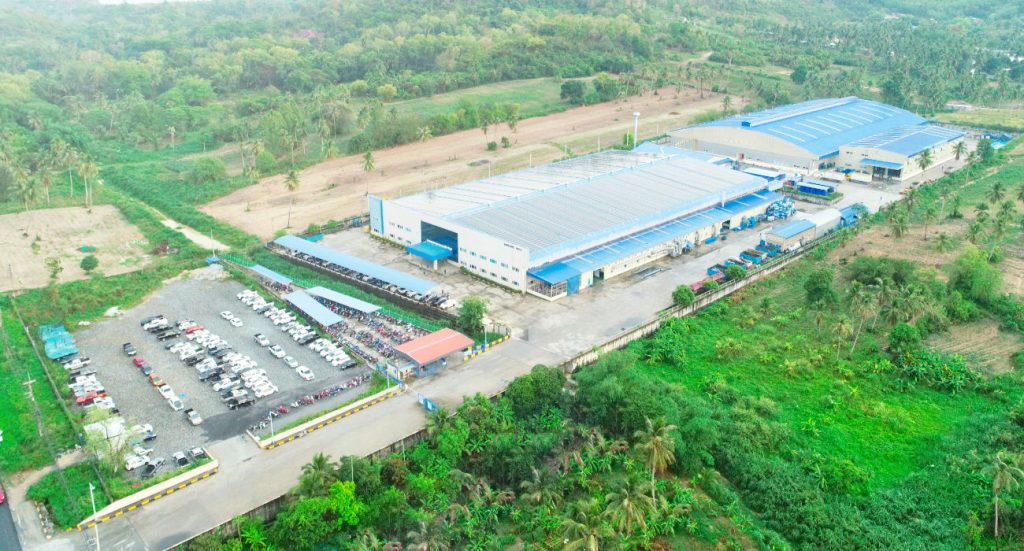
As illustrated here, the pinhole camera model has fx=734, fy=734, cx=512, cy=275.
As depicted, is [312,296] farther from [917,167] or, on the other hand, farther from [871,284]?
[917,167]

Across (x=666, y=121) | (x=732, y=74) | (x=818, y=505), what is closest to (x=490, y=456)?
(x=818, y=505)

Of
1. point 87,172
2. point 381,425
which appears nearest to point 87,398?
point 381,425

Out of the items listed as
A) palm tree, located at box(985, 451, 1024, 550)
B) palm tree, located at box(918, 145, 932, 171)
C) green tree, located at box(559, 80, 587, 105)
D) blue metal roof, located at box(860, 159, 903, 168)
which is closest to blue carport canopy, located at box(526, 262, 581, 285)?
palm tree, located at box(985, 451, 1024, 550)

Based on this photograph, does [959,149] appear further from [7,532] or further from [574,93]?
[7,532]

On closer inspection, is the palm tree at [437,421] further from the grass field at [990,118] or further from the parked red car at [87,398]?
the grass field at [990,118]

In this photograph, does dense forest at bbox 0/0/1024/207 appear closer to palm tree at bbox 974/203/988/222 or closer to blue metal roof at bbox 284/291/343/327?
blue metal roof at bbox 284/291/343/327

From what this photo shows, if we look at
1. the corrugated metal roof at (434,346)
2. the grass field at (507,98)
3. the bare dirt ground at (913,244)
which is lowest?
the corrugated metal roof at (434,346)

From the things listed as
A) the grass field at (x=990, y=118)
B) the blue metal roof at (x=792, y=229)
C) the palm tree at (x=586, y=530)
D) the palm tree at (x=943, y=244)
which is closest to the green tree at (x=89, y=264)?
the palm tree at (x=586, y=530)
